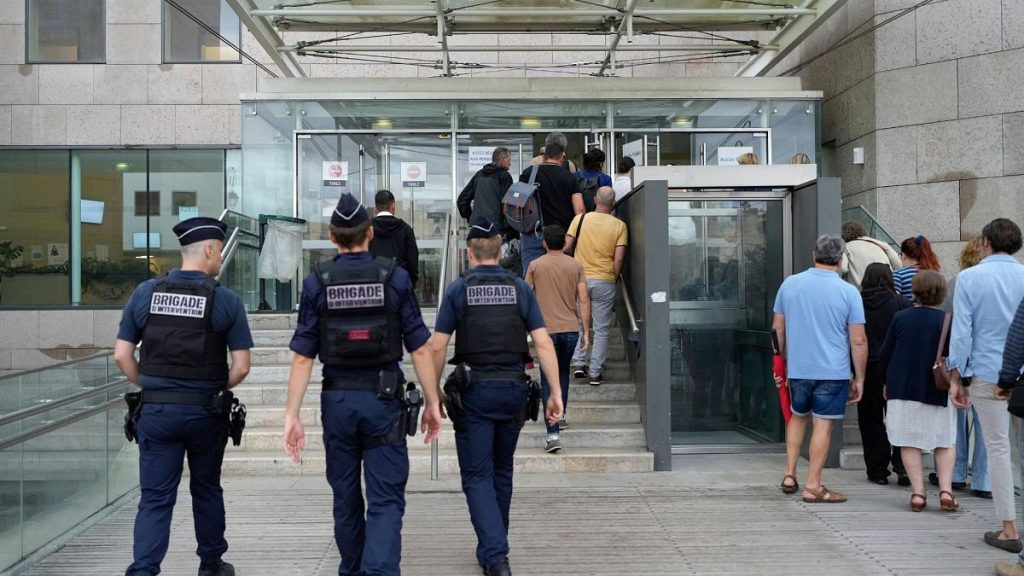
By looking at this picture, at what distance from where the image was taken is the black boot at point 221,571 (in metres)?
5.02

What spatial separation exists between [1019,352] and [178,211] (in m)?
14.7

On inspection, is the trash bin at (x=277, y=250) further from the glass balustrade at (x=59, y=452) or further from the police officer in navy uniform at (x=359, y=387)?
the police officer in navy uniform at (x=359, y=387)

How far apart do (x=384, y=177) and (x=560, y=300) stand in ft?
22.5

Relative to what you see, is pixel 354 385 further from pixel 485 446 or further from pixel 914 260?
pixel 914 260

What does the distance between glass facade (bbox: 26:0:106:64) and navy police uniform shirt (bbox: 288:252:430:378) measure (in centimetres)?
1394

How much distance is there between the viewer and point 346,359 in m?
4.46

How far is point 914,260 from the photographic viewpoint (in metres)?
7.69

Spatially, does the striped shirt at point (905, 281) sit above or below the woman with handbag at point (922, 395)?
above

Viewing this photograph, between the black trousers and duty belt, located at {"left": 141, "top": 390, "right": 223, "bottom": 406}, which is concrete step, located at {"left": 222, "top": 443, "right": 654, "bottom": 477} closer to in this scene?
the black trousers

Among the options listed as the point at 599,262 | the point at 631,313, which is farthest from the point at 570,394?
the point at 599,262

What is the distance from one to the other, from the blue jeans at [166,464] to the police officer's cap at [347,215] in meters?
1.20

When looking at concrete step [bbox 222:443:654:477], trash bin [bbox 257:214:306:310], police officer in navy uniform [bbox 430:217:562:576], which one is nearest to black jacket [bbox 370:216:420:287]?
concrete step [bbox 222:443:654:477]

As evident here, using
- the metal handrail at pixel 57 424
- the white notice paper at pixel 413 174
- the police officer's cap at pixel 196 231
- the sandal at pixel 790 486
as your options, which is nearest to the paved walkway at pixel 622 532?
the sandal at pixel 790 486

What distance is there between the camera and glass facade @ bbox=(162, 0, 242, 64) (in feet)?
53.6
